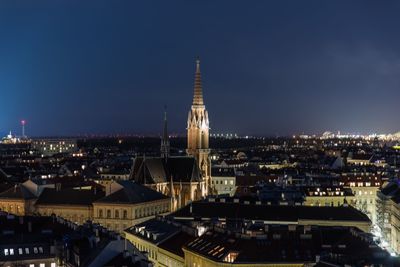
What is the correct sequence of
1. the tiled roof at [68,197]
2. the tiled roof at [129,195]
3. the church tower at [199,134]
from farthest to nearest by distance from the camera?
the church tower at [199,134]
the tiled roof at [68,197]
the tiled roof at [129,195]

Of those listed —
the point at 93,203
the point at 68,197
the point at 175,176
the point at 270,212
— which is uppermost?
the point at 175,176

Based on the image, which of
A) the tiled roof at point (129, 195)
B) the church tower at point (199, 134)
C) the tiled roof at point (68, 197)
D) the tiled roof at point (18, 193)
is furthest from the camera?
the church tower at point (199, 134)

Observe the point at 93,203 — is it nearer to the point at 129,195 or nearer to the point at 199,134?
the point at 129,195

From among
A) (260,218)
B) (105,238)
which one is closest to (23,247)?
(105,238)

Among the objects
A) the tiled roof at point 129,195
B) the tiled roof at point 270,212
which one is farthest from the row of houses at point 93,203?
the tiled roof at point 270,212

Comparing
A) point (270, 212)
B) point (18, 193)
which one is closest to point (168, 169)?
point (18, 193)

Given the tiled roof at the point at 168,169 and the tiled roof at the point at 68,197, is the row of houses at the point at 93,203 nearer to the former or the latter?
the tiled roof at the point at 68,197

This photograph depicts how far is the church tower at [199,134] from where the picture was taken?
158000 millimetres

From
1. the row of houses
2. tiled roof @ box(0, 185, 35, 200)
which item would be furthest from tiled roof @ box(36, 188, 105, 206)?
tiled roof @ box(0, 185, 35, 200)

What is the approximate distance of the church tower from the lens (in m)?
158

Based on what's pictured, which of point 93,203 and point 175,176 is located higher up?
point 175,176

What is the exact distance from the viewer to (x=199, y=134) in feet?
525

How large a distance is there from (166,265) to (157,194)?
134 feet

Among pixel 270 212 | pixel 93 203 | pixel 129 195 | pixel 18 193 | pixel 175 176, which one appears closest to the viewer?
pixel 270 212
